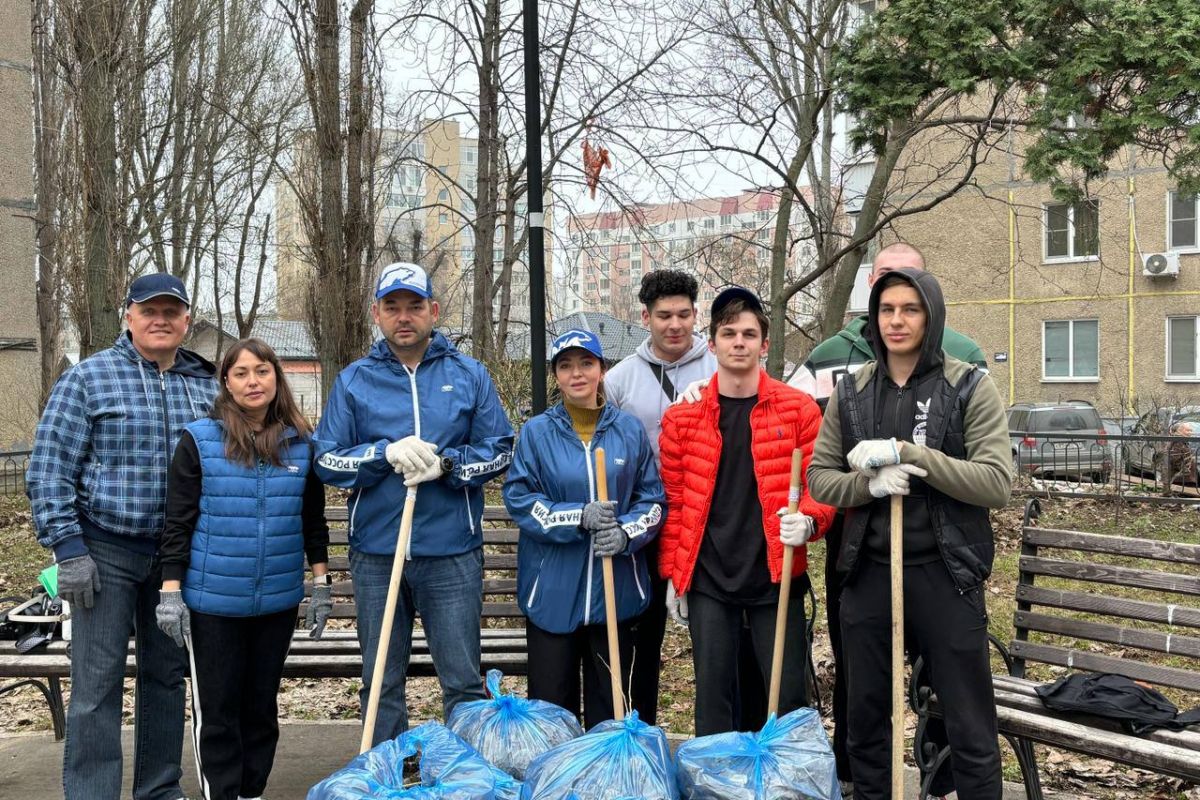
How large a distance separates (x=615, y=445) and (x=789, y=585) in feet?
2.64

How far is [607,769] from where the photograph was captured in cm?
279

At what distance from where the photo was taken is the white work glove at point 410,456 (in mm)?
3393

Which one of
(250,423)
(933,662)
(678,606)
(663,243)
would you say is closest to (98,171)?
(663,243)

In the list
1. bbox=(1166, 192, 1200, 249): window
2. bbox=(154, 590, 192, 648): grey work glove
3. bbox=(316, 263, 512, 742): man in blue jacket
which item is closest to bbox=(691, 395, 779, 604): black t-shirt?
bbox=(316, 263, 512, 742): man in blue jacket

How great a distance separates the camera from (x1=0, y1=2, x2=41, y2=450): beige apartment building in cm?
1367

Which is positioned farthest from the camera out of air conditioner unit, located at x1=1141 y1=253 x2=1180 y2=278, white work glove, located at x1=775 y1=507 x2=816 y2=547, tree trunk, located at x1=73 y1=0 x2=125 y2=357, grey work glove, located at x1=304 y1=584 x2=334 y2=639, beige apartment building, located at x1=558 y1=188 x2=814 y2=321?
air conditioner unit, located at x1=1141 y1=253 x2=1180 y2=278

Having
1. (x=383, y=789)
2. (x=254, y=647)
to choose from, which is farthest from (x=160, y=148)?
(x=383, y=789)

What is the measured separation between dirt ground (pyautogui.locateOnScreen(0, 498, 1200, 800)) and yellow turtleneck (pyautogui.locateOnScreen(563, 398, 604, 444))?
70.5 inches

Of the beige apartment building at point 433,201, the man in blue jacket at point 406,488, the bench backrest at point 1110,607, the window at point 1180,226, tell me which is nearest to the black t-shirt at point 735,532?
the man in blue jacket at point 406,488

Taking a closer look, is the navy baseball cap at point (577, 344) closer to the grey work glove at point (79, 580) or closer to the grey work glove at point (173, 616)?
the grey work glove at point (173, 616)

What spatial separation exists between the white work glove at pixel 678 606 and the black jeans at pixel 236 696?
54.7 inches

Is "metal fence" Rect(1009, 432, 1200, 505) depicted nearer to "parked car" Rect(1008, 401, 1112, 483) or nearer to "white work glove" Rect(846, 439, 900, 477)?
"parked car" Rect(1008, 401, 1112, 483)

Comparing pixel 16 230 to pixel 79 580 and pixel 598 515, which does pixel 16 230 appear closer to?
pixel 79 580

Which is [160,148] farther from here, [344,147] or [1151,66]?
[1151,66]
